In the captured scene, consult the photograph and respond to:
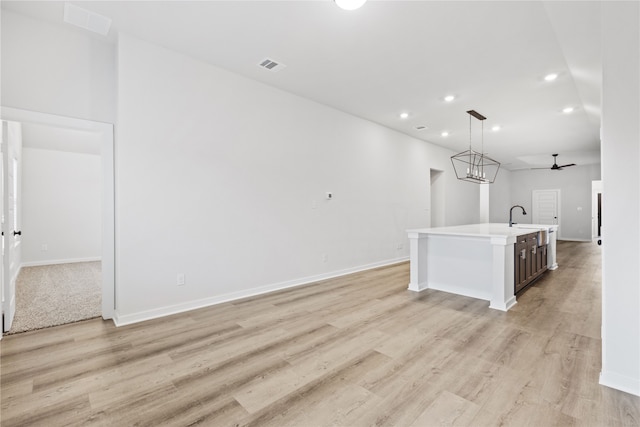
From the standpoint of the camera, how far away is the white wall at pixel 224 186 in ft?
10.2

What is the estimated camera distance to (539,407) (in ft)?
5.65

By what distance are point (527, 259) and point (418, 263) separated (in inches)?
62.9

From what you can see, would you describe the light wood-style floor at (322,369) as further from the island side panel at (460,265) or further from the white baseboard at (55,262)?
the white baseboard at (55,262)

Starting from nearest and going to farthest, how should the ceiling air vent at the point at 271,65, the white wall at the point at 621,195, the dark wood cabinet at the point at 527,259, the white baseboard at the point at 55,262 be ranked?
the white wall at the point at 621,195 < the ceiling air vent at the point at 271,65 < the dark wood cabinet at the point at 527,259 < the white baseboard at the point at 55,262

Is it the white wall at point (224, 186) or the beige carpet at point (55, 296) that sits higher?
the white wall at point (224, 186)

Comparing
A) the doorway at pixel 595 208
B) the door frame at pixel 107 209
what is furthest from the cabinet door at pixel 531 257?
the doorway at pixel 595 208

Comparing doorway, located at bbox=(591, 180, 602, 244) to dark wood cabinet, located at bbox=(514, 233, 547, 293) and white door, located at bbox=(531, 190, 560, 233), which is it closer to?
white door, located at bbox=(531, 190, 560, 233)

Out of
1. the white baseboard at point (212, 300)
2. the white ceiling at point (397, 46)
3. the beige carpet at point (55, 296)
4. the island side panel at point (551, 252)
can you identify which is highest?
the white ceiling at point (397, 46)

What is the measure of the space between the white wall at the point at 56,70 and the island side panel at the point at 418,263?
13.0 ft

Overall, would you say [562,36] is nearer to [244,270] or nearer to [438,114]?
[438,114]

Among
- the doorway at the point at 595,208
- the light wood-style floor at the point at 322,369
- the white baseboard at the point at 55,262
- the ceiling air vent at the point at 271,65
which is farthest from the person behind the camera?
the doorway at the point at 595,208

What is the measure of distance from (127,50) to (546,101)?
19.0ft

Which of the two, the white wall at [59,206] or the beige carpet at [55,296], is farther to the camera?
the white wall at [59,206]

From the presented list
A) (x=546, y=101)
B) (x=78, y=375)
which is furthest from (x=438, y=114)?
(x=78, y=375)
